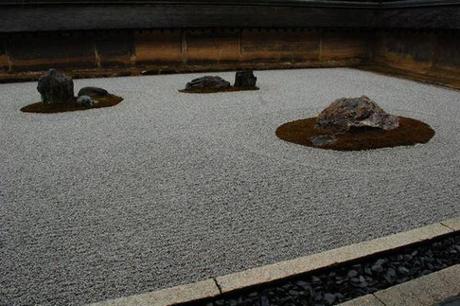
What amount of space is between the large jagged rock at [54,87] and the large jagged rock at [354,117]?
7.48 m

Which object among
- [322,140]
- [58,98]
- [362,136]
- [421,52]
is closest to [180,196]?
[322,140]

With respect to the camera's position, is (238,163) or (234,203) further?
(238,163)

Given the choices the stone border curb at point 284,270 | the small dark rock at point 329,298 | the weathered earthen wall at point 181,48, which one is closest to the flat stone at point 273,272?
the stone border curb at point 284,270

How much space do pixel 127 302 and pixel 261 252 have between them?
58.6 inches

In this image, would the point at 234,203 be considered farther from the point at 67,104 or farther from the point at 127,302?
the point at 67,104

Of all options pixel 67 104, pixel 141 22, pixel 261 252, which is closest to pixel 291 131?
pixel 261 252

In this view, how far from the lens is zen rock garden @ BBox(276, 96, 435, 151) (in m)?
7.08

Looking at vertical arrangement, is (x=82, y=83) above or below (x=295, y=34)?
below

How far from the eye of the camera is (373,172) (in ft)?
19.4

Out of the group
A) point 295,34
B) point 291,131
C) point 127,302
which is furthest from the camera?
point 295,34

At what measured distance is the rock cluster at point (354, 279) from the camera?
3.24m

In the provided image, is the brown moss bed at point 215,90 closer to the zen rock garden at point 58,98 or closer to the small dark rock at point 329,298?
the zen rock garden at point 58,98

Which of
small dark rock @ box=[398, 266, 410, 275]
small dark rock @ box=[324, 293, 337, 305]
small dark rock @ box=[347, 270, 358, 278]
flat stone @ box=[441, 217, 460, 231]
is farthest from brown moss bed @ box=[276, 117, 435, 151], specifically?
small dark rock @ box=[324, 293, 337, 305]

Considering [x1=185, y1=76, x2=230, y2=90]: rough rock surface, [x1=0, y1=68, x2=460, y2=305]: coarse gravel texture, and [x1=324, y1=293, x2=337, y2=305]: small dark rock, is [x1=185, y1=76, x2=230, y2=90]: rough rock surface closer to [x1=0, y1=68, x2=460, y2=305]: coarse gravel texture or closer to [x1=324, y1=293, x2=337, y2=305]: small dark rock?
[x1=0, y1=68, x2=460, y2=305]: coarse gravel texture
